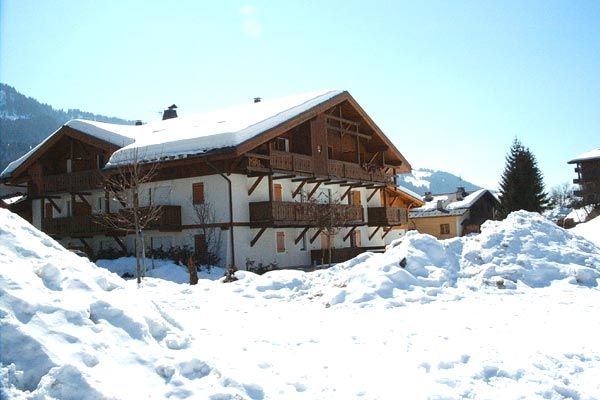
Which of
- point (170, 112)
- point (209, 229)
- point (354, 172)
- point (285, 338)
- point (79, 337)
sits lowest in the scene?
point (285, 338)

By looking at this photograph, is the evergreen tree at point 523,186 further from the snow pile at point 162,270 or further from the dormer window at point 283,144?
the snow pile at point 162,270

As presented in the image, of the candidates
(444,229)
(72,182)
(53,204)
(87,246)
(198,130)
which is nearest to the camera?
(198,130)

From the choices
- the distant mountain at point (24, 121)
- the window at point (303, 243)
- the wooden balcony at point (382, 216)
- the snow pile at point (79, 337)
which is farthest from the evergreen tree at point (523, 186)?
the distant mountain at point (24, 121)

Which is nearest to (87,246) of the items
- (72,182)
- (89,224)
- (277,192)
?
(89,224)

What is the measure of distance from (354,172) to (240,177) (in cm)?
923

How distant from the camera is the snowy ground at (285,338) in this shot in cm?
536

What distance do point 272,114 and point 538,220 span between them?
1374 cm

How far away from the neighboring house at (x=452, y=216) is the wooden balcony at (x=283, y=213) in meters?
25.1

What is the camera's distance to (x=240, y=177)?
2541 cm

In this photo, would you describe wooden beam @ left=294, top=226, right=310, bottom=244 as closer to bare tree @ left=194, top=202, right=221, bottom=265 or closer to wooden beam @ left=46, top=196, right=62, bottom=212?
bare tree @ left=194, top=202, right=221, bottom=265

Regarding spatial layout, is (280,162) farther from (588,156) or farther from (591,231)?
(588,156)

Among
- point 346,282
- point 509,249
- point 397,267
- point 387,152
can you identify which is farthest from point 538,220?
point 387,152

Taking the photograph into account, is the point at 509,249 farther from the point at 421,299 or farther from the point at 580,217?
the point at 580,217

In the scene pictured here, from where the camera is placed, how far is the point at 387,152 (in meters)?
37.2
